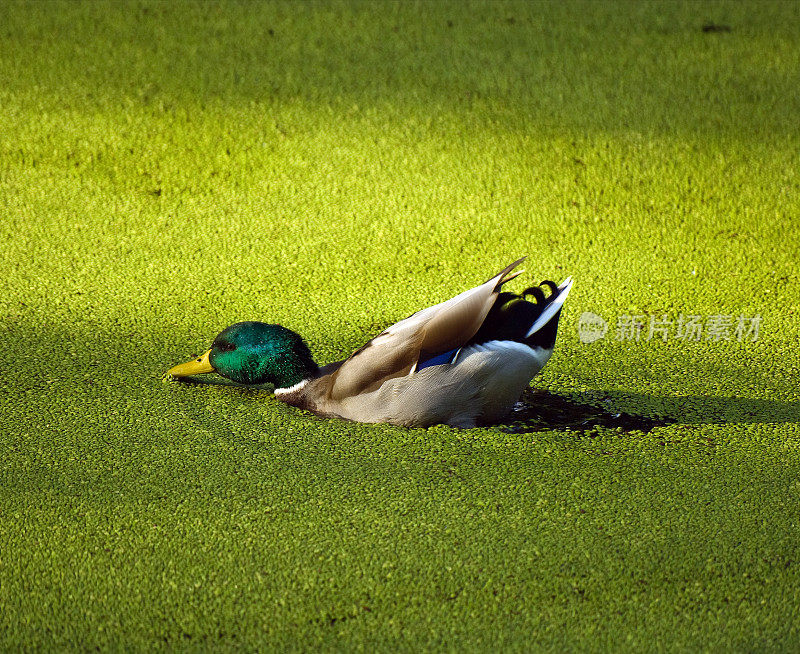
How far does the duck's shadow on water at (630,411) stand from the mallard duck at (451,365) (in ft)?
0.24

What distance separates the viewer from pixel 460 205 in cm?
264

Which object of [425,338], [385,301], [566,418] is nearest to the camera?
[425,338]

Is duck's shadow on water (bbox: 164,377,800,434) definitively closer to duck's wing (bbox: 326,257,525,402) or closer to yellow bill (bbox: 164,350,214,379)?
yellow bill (bbox: 164,350,214,379)

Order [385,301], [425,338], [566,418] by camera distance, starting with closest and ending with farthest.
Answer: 1. [425,338]
2. [566,418]
3. [385,301]

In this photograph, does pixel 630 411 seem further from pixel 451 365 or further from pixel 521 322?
pixel 451 365

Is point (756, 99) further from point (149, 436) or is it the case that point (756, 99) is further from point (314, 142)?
point (149, 436)

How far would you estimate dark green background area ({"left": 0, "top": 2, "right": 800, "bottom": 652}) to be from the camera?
1.33 meters

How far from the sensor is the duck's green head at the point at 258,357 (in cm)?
189

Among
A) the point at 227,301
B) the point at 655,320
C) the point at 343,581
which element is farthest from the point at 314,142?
the point at 343,581

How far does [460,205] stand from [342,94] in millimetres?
626

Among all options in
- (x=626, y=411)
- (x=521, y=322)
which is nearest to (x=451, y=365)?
(x=521, y=322)

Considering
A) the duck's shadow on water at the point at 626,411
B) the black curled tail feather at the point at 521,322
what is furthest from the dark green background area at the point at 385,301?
the black curled tail feather at the point at 521,322

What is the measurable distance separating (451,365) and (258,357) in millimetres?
418

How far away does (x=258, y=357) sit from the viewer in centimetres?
190
